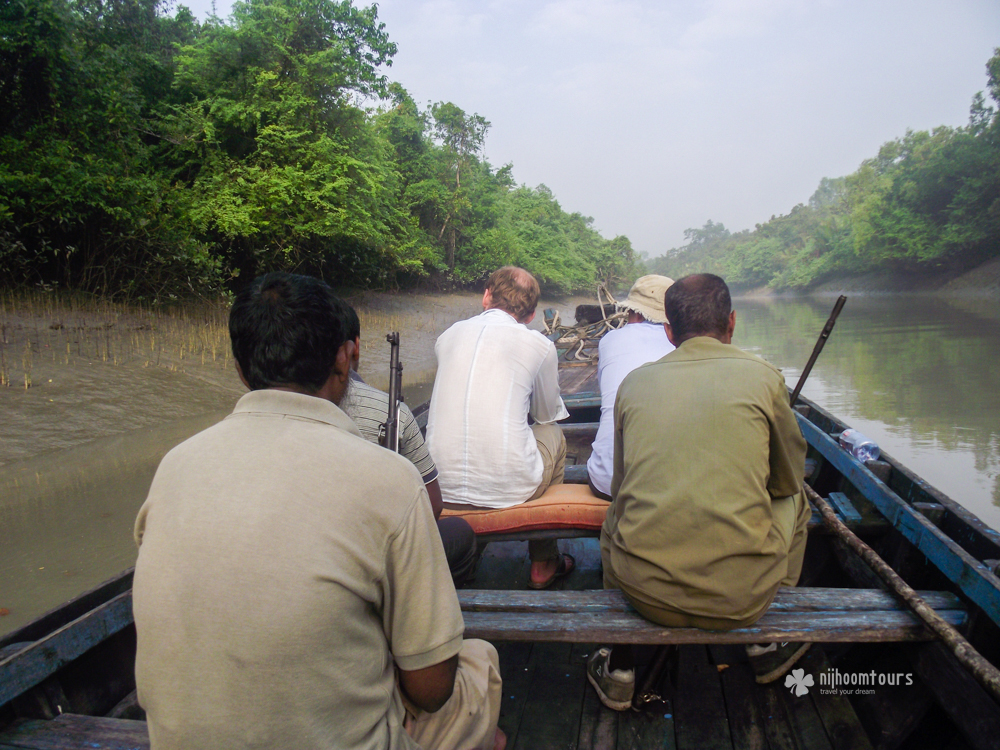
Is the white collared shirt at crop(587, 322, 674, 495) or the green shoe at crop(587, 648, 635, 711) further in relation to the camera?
the white collared shirt at crop(587, 322, 674, 495)

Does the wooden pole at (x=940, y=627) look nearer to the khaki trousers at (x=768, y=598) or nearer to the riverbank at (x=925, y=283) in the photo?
the khaki trousers at (x=768, y=598)

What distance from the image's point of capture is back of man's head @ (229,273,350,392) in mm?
1092

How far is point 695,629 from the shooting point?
1.68 meters

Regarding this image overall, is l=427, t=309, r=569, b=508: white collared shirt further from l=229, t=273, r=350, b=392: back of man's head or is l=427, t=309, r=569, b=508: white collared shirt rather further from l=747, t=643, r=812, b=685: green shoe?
l=229, t=273, r=350, b=392: back of man's head

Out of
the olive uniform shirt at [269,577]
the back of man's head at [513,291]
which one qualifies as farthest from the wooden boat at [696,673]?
the back of man's head at [513,291]

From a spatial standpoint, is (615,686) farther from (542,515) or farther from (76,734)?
(76,734)

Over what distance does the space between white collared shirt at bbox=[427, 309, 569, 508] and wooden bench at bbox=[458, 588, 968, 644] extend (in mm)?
621

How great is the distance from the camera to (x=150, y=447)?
6871mm

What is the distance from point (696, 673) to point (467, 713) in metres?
1.17

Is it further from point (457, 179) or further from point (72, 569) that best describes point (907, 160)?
point (72, 569)

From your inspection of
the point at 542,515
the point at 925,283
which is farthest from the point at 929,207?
the point at 542,515

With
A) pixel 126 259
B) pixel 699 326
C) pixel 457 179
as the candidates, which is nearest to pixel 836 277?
pixel 457 179

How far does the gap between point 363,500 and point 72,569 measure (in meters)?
4.46

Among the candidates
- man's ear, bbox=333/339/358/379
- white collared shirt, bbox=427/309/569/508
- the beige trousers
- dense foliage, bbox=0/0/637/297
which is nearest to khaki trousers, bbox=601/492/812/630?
the beige trousers
